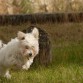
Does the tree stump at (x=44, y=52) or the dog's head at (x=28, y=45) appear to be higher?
the dog's head at (x=28, y=45)

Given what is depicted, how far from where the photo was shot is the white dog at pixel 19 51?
8.76m

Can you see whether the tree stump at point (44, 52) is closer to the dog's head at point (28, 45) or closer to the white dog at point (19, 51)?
the white dog at point (19, 51)

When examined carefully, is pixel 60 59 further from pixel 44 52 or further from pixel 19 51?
pixel 19 51

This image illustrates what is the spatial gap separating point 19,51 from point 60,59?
3336 millimetres

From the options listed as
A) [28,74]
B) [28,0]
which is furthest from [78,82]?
[28,0]

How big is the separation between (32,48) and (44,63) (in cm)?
325

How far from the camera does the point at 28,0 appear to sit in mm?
16797

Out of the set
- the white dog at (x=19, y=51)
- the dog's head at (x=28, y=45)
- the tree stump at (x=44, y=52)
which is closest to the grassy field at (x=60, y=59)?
the tree stump at (x=44, y=52)

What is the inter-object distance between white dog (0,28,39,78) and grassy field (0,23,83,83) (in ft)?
1.07

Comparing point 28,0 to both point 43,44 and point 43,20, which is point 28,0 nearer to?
point 43,20

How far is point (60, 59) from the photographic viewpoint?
40.0 feet

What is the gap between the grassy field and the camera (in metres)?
9.26

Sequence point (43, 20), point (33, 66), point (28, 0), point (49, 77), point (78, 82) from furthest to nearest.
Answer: point (28, 0)
point (43, 20)
point (33, 66)
point (49, 77)
point (78, 82)

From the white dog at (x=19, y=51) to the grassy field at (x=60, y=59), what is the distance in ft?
1.07
